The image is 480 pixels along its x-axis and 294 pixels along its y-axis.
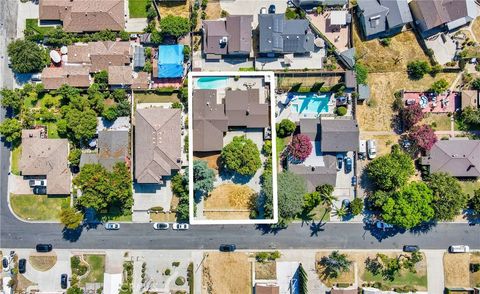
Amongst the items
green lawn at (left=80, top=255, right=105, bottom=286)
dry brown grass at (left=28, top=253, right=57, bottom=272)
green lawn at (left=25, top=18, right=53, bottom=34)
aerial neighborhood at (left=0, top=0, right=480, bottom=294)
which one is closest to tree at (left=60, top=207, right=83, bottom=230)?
aerial neighborhood at (left=0, top=0, right=480, bottom=294)

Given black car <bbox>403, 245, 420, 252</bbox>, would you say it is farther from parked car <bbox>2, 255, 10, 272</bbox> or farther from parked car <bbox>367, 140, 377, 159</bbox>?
parked car <bbox>2, 255, 10, 272</bbox>

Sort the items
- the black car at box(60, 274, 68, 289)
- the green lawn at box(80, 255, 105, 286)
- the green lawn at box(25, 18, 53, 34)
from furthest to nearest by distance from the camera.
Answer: the green lawn at box(25, 18, 53, 34) < the green lawn at box(80, 255, 105, 286) < the black car at box(60, 274, 68, 289)

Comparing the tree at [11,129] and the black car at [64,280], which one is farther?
the black car at [64,280]

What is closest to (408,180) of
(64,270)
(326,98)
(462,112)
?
(462,112)

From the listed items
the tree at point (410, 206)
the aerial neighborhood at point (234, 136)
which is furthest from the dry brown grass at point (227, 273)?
the tree at point (410, 206)

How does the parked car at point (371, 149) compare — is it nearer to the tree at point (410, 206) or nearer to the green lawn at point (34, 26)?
the tree at point (410, 206)

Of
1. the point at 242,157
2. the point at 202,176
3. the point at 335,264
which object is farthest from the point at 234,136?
the point at 335,264

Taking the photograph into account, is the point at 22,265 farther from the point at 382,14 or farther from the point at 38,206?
the point at 382,14
